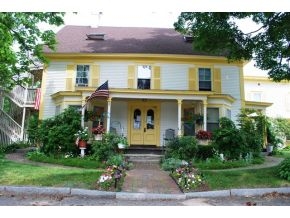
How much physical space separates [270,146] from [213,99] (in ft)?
15.1

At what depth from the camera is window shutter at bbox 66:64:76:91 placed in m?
16.4

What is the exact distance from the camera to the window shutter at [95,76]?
16297mm

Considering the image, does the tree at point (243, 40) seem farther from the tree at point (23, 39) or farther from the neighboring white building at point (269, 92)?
the neighboring white building at point (269, 92)

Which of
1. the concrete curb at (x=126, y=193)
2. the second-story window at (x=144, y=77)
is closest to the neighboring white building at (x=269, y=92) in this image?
the second-story window at (x=144, y=77)

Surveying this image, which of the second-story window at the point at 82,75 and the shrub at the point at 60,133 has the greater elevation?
the second-story window at the point at 82,75

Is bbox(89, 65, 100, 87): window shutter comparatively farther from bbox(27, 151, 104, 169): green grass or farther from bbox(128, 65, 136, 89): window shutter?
bbox(27, 151, 104, 169): green grass

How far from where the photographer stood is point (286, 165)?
863 centimetres

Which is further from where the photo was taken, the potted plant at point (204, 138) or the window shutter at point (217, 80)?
the window shutter at point (217, 80)

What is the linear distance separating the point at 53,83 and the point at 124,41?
4863mm

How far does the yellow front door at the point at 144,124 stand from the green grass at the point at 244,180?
23.2 ft

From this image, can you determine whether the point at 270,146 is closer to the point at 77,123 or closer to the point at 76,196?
the point at 77,123

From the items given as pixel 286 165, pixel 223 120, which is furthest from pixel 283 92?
pixel 286 165

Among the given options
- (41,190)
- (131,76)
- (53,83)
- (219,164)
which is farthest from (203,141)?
(53,83)

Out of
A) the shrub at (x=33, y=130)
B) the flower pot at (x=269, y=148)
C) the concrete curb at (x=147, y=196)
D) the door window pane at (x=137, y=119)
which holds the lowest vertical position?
the concrete curb at (x=147, y=196)
